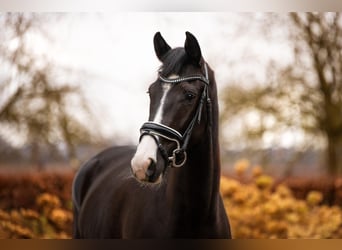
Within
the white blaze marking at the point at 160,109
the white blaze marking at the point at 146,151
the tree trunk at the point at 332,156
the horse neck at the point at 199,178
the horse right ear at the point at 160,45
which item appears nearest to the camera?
the white blaze marking at the point at 146,151

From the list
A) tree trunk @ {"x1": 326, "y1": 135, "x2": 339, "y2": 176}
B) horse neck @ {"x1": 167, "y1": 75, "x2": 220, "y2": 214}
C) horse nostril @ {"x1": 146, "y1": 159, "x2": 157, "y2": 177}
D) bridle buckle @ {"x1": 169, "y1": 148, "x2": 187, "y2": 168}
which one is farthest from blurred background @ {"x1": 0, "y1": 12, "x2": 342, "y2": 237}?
horse nostril @ {"x1": 146, "y1": 159, "x2": 157, "y2": 177}

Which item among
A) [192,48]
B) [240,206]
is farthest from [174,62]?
[240,206]

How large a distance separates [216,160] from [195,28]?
1698 mm

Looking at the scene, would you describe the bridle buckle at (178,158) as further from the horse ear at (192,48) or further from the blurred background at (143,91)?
the blurred background at (143,91)

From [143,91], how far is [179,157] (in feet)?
5.89

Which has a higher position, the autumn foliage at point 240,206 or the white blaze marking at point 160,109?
the white blaze marking at point 160,109

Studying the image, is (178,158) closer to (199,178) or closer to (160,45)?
A: (199,178)

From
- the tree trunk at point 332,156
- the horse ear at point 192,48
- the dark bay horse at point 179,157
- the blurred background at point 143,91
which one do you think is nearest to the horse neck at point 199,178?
the dark bay horse at point 179,157

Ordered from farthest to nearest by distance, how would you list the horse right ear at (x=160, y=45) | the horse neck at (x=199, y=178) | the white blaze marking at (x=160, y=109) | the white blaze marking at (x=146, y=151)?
the horse right ear at (x=160, y=45)
the horse neck at (x=199, y=178)
the white blaze marking at (x=160, y=109)
the white blaze marking at (x=146, y=151)

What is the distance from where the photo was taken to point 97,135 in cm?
418

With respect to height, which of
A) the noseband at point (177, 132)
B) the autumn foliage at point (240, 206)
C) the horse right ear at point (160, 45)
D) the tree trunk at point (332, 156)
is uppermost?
the horse right ear at point (160, 45)

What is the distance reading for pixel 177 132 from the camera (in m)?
2.39

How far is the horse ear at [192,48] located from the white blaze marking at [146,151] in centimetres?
20

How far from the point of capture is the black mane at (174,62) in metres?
2.44
